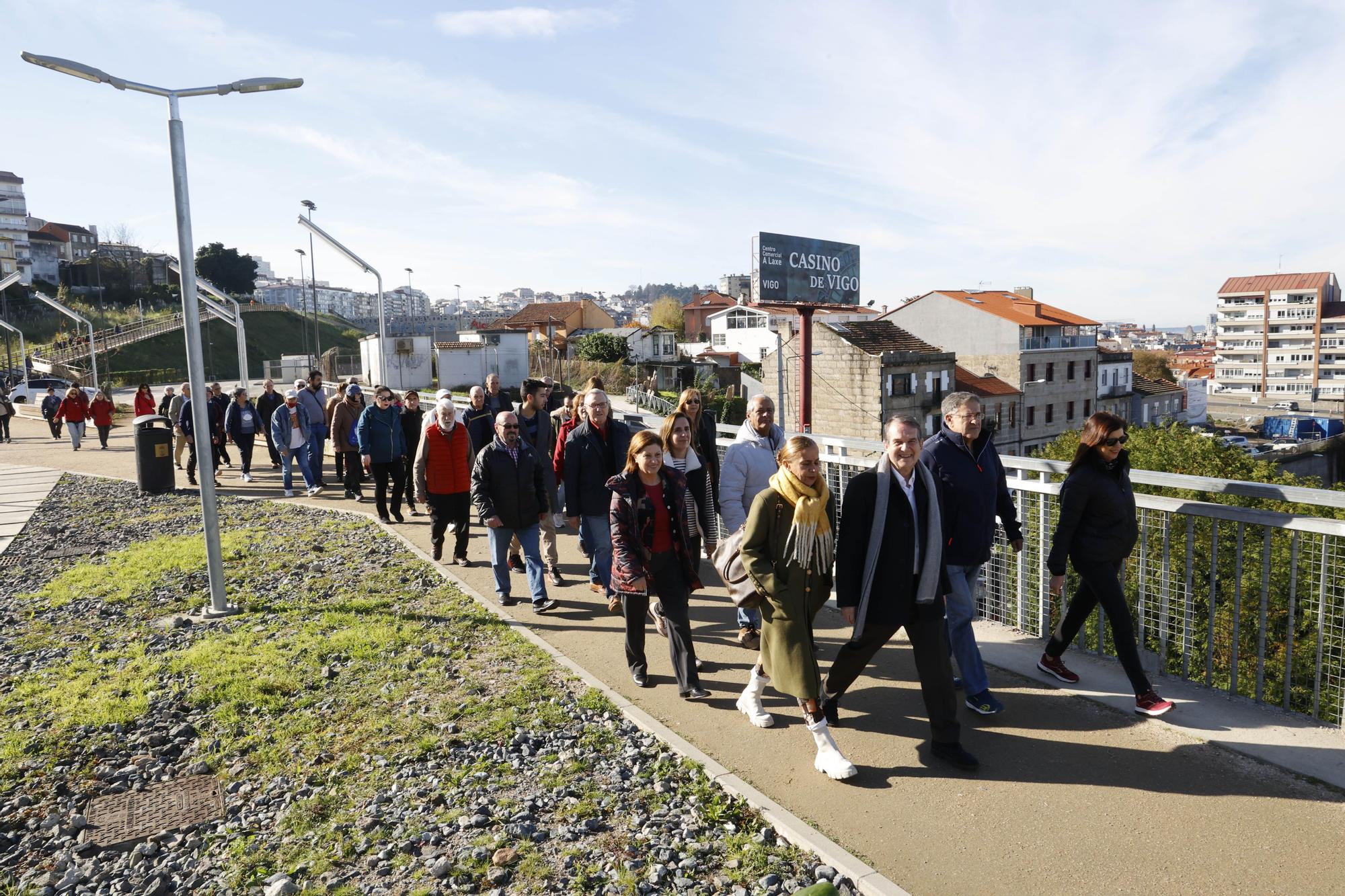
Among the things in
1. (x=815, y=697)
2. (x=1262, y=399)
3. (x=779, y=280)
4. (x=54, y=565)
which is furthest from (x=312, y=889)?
(x=1262, y=399)

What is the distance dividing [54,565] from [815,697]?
31.8 ft

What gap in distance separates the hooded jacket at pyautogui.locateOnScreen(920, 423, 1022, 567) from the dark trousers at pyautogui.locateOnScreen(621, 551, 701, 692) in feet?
5.21

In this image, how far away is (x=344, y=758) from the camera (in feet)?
16.0

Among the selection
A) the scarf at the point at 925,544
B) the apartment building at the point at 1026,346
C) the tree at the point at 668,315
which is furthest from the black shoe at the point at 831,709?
the tree at the point at 668,315

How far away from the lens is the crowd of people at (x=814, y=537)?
4.41 meters

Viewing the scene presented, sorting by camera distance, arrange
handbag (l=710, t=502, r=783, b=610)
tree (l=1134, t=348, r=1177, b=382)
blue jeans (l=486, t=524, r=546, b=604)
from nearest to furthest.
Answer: handbag (l=710, t=502, r=783, b=610) < blue jeans (l=486, t=524, r=546, b=604) < tree (l=1134, t=348, r=1177, b=382)

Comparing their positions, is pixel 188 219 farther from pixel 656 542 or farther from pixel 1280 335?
pixel 1280 335

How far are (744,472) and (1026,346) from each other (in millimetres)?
57912

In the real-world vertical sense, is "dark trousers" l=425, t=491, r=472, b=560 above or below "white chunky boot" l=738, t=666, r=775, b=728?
above

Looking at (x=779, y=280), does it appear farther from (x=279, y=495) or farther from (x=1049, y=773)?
(x=1049, y=773)

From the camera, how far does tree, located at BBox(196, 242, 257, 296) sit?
303ft

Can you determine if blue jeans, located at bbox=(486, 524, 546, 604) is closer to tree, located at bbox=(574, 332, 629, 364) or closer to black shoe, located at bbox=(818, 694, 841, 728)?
black shoe, located at bbox=(818, 694, 841, 728)

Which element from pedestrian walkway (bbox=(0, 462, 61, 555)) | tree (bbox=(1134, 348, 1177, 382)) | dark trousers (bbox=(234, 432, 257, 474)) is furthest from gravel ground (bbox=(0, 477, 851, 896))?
tree (bbox=(1134, 348, 1177, 382))

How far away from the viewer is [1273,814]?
379 centimetres
